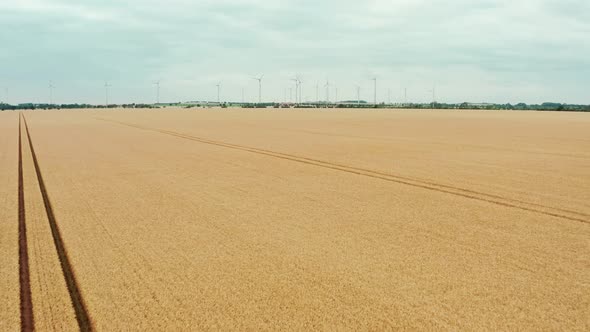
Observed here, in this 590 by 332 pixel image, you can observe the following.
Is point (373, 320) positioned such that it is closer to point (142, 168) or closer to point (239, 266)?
point (239, 266)

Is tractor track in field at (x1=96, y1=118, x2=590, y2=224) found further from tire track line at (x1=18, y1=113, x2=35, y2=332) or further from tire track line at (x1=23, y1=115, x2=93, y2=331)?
tire track line at (x1=18, y1=113, x2=35, y2=332)

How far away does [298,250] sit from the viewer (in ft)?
24.5

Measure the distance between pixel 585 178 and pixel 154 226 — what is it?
11396 millimetres

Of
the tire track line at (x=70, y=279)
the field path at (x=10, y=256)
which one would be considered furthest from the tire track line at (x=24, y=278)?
the tire track line at (x=70, y=279)

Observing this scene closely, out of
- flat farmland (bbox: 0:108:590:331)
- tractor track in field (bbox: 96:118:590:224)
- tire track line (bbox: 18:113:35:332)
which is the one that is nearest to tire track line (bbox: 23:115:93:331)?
flat farmland (bbox: 0:108:590:331)

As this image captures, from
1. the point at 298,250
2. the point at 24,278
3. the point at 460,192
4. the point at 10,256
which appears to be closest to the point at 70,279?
the point at 24,278

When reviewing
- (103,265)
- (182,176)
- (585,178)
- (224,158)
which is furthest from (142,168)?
(585,178)

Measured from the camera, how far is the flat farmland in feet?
17.5

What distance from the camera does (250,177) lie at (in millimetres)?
14719

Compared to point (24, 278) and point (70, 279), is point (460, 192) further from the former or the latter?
point (24, 278)

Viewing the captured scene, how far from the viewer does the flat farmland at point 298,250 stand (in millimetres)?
5340

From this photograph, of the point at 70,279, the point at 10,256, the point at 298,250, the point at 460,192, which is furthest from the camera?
the point at 460,192

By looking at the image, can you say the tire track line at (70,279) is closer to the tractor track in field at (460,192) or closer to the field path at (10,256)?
the field path at (10,256)

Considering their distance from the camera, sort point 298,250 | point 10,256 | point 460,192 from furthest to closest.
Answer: point 460,192 < point 298,250 < point 10,256
